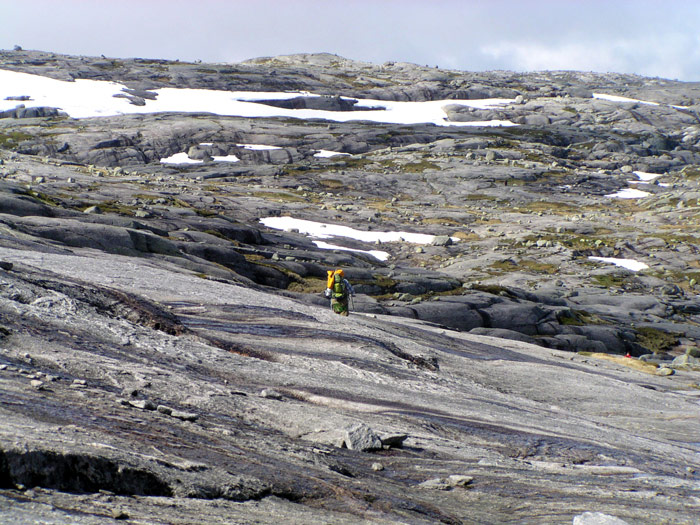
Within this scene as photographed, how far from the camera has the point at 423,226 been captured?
3573 inches

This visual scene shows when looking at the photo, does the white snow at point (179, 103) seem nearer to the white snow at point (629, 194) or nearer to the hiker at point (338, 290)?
the white snow at point (629, 194)

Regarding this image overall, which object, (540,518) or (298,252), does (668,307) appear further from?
(540,518)

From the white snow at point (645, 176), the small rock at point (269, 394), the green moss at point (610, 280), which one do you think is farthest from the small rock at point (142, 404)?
the white snow at point (645, 176)

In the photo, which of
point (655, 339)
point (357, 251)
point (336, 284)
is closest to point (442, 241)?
point (357, 251)

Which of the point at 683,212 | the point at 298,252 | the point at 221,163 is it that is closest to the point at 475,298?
the point at 298,252

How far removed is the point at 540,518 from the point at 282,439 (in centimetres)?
506

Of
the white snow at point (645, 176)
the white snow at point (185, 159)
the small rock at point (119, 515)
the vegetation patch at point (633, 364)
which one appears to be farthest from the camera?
the white snow at point (645, 176)

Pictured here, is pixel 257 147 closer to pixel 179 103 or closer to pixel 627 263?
pixel 179 103

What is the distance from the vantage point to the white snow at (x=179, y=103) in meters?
148

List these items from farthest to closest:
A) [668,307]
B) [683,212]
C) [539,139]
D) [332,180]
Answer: [539,139], [332,180], [683,212], [668,307]

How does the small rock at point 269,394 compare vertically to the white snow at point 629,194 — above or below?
below

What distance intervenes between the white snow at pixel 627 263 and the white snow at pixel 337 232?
73.4ft

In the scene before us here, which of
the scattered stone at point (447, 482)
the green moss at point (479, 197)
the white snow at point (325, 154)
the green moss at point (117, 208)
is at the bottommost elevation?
the green moss at point (117, 208)

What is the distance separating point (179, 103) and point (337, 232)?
324ft
